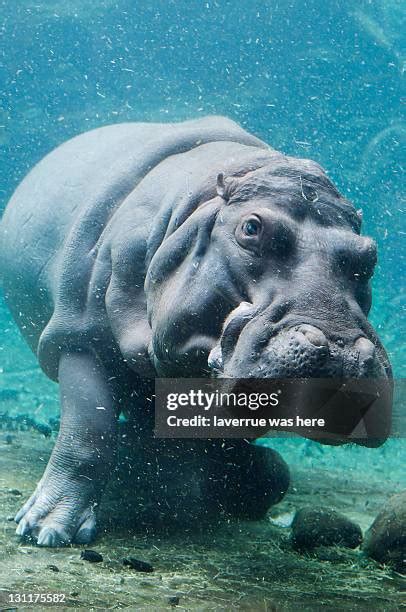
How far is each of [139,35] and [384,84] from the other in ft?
23.2

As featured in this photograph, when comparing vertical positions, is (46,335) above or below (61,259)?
below

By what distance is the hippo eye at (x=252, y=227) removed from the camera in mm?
3035

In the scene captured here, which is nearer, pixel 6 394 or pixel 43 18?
pixel 6 394

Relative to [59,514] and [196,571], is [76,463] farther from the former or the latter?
[196,571]

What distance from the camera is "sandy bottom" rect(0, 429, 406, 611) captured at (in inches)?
110

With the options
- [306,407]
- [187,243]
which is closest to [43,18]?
[187,243]

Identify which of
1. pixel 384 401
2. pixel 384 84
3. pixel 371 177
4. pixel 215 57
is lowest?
pixel 384 401

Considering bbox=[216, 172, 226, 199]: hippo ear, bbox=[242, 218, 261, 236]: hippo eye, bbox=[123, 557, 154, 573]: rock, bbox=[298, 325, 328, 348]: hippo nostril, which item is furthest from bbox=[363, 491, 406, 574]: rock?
bbox=[216, 172, 226, 199]: hippo ear

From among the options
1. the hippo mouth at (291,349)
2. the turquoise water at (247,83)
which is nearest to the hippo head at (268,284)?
the hippo mouth at (291,349)

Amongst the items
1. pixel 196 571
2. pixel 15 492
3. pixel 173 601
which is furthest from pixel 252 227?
pixel 15 492

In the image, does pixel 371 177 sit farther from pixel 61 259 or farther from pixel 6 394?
pixel 61 259

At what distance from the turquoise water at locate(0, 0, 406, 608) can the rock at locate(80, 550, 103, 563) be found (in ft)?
38.6

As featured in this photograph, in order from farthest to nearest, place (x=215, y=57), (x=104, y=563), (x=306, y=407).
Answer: (x=215, y=57) → (x=104, y=563) → (x=306, y=407)

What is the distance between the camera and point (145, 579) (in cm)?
316
